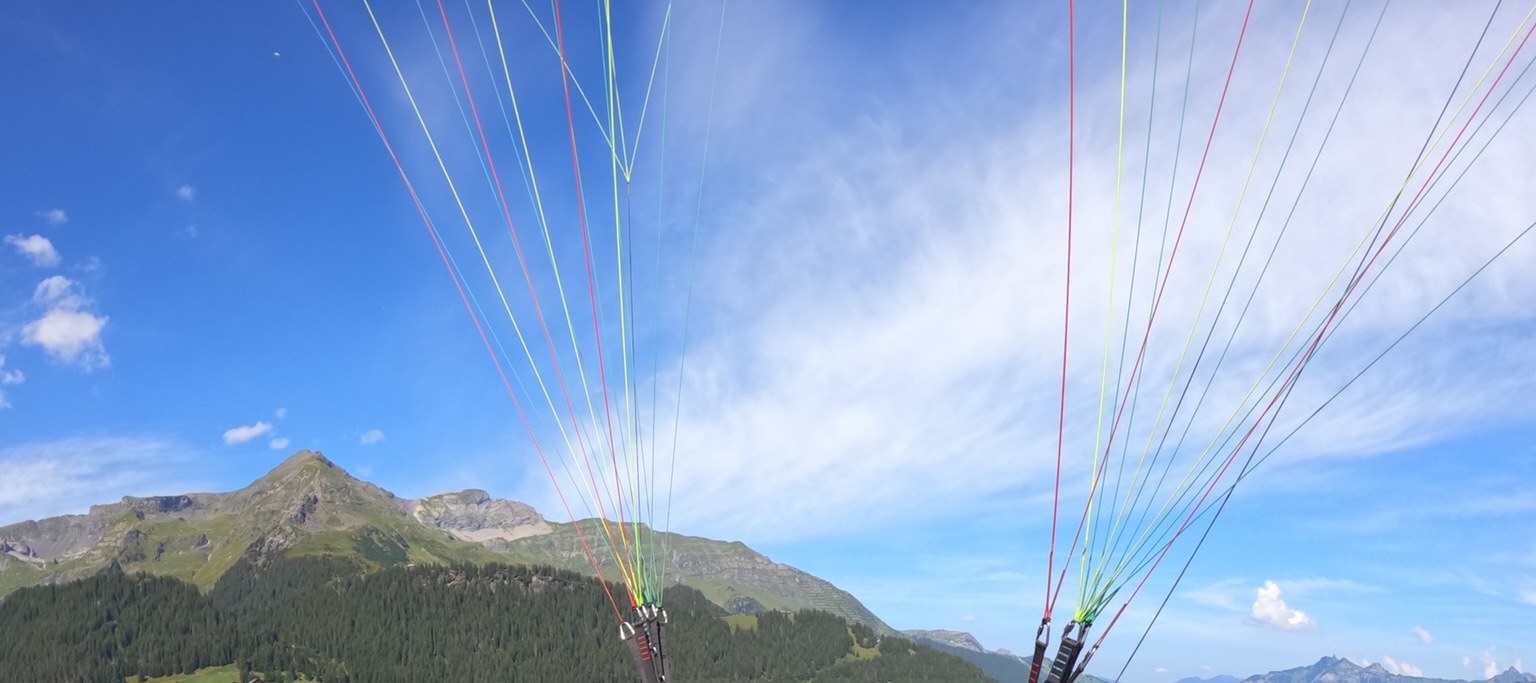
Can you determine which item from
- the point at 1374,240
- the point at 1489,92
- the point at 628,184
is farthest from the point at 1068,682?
the point at 628,184

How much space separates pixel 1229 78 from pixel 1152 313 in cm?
348

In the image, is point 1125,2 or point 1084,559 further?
point 1084,559

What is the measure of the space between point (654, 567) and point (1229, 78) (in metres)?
12.4

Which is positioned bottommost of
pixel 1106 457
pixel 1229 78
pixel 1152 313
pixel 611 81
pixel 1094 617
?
pixel 1094 617

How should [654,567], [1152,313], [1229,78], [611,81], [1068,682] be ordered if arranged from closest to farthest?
[1068,682], [1229,78], [1152,313], [611,81], [654,567]

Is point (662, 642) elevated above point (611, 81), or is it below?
below

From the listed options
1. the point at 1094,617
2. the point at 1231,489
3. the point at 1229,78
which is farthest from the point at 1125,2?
the point at 1094,617

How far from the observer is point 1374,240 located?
12.7m

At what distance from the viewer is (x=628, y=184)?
60.4 feet

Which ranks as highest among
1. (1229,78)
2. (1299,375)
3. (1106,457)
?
(1229,78)

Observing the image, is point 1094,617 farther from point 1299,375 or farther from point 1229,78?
point 1229,78

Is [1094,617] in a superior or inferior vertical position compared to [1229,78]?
inferior

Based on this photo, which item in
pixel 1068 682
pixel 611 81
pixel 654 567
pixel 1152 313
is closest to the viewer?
pixel 1068 682

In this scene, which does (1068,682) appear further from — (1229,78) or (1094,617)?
(1229,78)
